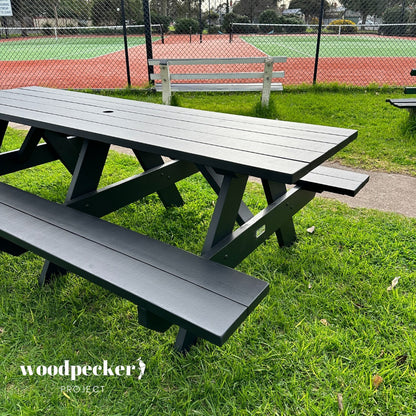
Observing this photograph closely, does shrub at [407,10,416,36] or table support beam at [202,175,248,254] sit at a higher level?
shrub at [407,10,416,36]

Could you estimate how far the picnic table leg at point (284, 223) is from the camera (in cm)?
214

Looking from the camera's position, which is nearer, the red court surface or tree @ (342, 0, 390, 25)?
the red court surface

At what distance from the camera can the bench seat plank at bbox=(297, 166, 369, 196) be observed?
7.22ft

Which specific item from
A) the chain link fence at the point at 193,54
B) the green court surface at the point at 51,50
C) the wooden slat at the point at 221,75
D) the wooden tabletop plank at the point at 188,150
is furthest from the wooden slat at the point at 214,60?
the green court surface at the point at 51,50

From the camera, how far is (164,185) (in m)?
2.56

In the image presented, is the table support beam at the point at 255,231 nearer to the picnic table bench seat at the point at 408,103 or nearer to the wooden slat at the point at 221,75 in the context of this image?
the picnic table bench seat at the point at 408,103

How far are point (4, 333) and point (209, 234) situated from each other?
106 cm

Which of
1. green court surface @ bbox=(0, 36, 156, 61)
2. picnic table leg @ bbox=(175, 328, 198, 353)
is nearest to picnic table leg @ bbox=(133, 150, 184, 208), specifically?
picnic table leg @ bbox=(175, 328, 198, 353)

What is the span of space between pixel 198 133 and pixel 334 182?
89 cm

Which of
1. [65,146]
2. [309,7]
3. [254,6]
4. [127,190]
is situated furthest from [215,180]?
[309,7]

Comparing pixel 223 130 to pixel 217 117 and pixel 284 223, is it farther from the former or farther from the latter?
pixel 284 223

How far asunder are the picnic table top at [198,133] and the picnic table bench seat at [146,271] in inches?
15.1

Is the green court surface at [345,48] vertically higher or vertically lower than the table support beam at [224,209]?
lower
